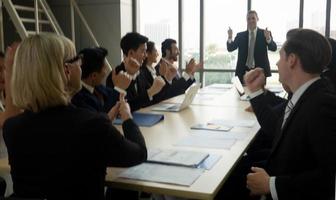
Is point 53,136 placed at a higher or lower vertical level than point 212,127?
higher

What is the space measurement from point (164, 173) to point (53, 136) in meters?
0.45

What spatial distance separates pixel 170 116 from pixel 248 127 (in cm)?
60

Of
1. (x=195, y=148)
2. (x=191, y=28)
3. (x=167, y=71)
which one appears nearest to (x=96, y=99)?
(x=195, y=148)

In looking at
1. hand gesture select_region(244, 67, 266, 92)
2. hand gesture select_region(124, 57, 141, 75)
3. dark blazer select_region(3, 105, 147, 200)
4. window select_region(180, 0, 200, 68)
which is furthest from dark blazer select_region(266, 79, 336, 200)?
window select_region(180, 0, 200, 68)

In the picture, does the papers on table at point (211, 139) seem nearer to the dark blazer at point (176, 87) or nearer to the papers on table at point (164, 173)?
the papers on table at point (164, 173)

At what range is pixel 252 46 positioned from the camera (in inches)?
213

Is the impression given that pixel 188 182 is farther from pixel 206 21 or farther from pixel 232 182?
pixel 206 21

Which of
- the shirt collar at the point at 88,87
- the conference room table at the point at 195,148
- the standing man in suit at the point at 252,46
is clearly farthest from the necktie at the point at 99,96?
the standing man in suit at the point at 252,46

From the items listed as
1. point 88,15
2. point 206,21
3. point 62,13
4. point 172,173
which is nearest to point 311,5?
point 206,21

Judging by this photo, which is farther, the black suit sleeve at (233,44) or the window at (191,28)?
the window at (191,28)

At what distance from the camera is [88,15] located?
6.45 meters

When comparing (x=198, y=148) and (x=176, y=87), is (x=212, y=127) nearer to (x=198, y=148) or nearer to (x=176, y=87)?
(x=198, y=148)

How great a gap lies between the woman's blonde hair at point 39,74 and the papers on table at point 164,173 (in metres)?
0.40

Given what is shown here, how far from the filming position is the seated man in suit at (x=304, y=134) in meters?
1.34
